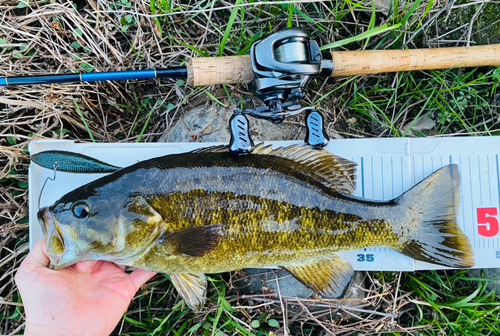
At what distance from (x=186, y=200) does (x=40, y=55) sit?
2.06 metres

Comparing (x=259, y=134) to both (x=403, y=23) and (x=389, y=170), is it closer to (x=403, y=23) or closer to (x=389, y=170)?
(x=389, y=170)

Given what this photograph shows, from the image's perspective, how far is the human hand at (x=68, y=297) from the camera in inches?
98.7

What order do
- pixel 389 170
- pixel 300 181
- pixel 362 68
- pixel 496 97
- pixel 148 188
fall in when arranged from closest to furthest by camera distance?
pixel 148 188
pixel 300 181
pixel 362 68
pixel 389 170
pixel 496 97

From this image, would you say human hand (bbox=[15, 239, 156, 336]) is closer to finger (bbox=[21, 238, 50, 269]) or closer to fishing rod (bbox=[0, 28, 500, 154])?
finger (bbox=[21, 238, 50, 269])

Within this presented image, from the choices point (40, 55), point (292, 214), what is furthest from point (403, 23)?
point (40, 55)

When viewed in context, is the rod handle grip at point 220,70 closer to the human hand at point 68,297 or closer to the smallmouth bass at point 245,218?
the smallmouth bass at point 245,218

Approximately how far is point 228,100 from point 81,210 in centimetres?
157

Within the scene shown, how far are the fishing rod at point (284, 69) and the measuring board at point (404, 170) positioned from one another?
1.80 ft

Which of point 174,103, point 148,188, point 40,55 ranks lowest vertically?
point 148,188

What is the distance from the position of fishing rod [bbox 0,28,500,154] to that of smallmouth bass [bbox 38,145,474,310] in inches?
10.8

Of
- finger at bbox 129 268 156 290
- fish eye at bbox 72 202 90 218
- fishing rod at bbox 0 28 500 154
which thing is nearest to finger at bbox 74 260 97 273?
finger at bbox 129 268 156 290

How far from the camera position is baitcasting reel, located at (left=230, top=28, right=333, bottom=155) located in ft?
8.26

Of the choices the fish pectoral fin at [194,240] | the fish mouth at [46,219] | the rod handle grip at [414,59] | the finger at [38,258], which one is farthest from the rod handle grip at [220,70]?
the finger at [38,258]

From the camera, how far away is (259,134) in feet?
10.6
